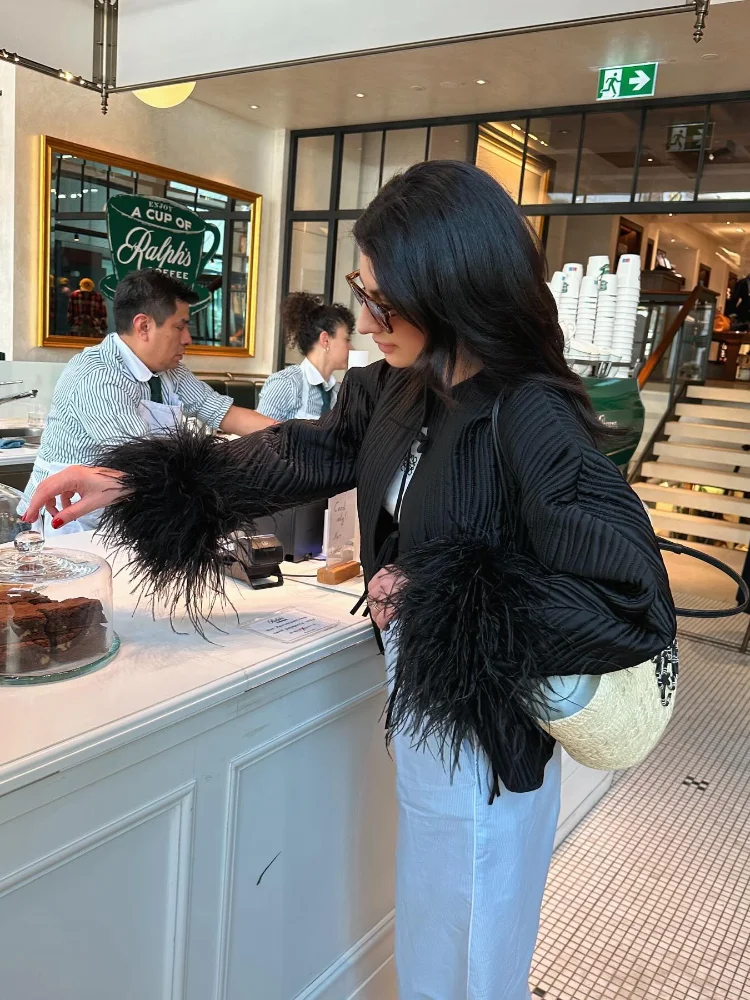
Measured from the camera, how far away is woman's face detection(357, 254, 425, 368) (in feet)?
3.31

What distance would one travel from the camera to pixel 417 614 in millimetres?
981

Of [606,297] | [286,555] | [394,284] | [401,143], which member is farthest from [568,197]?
[394,284]

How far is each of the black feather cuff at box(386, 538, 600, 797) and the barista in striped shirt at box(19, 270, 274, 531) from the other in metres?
1.65

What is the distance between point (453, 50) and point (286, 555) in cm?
539

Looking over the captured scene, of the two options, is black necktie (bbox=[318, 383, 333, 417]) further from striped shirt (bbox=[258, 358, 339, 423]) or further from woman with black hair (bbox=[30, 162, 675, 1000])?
woman with black hair (bbox=[30, 162, 675, 1000])

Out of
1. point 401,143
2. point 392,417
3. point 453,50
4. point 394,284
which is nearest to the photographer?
point 394,284

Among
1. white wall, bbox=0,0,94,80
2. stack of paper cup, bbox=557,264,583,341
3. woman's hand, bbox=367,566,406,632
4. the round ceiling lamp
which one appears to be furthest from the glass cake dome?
the round ceiling lamp

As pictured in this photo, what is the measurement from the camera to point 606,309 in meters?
3.18

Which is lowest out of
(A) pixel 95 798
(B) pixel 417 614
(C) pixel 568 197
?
(A) pixel 95 798

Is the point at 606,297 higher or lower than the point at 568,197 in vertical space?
lower

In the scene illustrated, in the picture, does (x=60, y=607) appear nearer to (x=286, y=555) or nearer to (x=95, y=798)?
(x=95, y=798)

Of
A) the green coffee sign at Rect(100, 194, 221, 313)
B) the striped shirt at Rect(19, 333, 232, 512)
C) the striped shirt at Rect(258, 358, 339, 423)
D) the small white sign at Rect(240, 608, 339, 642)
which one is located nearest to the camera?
the small white sign at Rect(240, 608, 339, 642)

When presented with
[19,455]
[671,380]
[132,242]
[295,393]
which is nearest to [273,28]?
[295,393]

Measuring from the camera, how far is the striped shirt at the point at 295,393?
404cm
